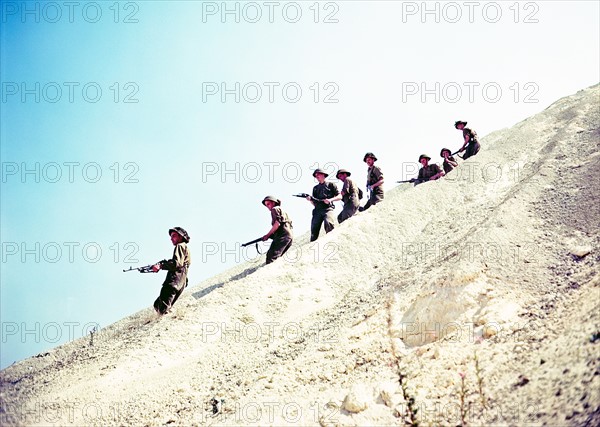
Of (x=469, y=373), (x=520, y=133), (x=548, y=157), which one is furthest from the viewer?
(x=520, y=133)

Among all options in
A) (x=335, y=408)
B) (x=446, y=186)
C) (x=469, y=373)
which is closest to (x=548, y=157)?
(x=446, y=186)

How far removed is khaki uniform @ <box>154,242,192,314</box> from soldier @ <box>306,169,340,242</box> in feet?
12.4

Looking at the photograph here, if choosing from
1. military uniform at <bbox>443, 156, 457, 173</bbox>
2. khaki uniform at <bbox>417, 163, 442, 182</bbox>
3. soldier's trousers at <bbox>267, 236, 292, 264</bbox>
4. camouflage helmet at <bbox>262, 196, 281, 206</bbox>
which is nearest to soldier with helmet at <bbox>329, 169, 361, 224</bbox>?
camouflage helmet at <bbox>262, 196, 281, 206</bbox>

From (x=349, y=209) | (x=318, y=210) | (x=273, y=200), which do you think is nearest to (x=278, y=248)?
(x=273, y=200)

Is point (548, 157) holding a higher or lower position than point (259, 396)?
higher

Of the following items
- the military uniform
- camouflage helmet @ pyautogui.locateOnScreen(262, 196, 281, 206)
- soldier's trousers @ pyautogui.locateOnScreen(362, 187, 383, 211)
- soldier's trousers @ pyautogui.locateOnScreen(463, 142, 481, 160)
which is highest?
soldier's trousers @ pyautogui.locateOnScreen(463, 142, 481, 160)

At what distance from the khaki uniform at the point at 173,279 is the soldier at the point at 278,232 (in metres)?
1.99

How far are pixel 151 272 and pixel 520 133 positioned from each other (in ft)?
36.3

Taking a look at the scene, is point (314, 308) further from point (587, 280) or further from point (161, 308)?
point (587, 280)

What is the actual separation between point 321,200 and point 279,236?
1.92 meters

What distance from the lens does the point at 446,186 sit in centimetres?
1248

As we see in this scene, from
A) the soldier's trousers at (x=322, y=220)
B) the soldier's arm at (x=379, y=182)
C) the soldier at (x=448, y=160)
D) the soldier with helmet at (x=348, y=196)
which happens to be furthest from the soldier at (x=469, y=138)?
the soldier's trousers at (x=322, y=220)

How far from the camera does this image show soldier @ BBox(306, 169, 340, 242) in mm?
11836

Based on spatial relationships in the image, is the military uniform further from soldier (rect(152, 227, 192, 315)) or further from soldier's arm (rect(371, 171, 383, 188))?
soldier (rect(152, 227, 192, 315))
